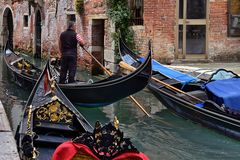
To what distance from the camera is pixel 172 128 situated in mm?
4488

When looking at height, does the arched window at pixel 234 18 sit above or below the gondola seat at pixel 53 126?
above

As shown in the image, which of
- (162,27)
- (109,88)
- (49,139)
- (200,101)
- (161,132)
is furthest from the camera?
(162,27)

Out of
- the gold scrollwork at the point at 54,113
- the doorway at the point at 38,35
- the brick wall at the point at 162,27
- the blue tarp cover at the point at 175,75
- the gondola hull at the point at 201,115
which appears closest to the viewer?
the gold scrollwork at the point at 54,113

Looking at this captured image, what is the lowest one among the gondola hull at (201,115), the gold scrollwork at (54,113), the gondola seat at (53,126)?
the gondola hull at (201,115)

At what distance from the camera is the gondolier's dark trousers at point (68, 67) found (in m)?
5.44

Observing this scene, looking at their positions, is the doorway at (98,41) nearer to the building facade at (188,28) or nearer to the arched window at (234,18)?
the building facade at (188,28)

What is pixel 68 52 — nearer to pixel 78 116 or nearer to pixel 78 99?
pixel 78 99

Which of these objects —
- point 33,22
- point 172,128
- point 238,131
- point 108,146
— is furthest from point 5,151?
point 33,22

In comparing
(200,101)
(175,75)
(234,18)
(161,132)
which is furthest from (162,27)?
(161,132)

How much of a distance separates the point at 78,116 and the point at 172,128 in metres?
1.63

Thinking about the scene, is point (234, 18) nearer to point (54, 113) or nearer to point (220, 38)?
point (220, 38)

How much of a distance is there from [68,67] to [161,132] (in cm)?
163

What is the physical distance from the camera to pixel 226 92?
13.6 feet

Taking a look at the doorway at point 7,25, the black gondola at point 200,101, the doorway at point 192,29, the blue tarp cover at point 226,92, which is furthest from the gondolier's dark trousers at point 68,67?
the doorway at point 7,25
